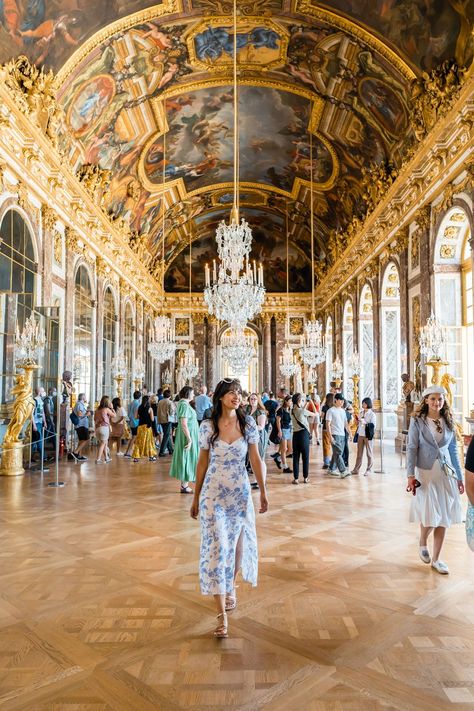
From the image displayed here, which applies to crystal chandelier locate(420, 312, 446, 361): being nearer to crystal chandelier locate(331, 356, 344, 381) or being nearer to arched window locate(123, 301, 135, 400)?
crystal chandelier locate(331, 356, 344, 381)

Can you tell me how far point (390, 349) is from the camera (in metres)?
16.4

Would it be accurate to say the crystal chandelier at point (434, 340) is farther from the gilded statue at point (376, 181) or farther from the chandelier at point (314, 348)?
the chandelier at point (314, 348)

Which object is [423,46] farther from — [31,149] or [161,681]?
[161,681]

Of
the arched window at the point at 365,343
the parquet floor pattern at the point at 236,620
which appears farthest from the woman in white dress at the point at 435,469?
the arched window at the point at 365,343

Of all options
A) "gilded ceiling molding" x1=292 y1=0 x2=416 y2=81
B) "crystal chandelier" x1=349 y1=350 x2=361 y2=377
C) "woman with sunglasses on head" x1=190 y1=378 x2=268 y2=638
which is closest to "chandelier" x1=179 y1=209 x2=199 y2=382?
"crystal chandelier" x1=349 y1=350 x2=361 y2=377

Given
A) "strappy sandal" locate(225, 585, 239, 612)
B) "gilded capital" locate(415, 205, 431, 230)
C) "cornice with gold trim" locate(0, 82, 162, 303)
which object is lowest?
"strappy sandal" locate(225, 585, 239, 612)

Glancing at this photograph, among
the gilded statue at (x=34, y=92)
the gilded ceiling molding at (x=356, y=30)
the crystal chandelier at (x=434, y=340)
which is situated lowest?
the crystal chandelier at (x=434, y=340)

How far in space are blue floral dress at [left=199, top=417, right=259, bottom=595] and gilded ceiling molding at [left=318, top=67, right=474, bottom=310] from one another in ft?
28.1

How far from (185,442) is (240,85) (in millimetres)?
11926

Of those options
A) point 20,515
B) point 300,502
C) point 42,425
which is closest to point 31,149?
point 42,425

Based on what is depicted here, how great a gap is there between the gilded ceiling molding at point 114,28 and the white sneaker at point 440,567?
11.4 meters

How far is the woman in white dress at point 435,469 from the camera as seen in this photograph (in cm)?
416

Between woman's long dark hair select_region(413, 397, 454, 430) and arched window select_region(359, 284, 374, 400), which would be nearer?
woman's long dark hair select_region(413, 397, 454, 430)

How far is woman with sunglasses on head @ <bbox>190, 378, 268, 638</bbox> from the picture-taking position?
10.3 feet
